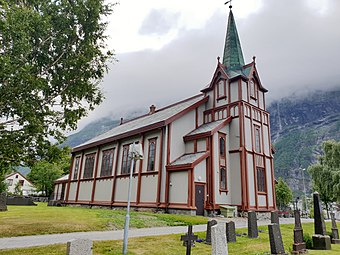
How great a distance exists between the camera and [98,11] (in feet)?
35.4

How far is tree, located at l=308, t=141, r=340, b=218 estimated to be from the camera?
30.3m

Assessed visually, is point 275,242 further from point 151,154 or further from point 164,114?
point 164,114

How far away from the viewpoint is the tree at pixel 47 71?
355 inches

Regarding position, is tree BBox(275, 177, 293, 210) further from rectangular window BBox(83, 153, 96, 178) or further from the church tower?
rectangular window BBox(83, 153, 96, 178)

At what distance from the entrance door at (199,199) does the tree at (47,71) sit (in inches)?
428

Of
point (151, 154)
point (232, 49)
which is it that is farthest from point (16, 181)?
point (232, 49)

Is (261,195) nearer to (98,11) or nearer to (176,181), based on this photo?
(176,181)

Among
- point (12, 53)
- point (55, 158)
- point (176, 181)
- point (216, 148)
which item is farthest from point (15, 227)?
point (216, 148)

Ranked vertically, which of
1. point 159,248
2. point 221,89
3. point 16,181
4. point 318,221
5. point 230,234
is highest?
point 221,89

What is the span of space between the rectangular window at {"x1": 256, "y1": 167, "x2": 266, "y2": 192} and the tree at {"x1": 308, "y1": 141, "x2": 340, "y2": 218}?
481 inches

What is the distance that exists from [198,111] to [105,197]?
12.1m

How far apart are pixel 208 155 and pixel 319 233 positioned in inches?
442

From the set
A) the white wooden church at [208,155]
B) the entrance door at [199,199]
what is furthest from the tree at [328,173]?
the entrance door at [199,199]

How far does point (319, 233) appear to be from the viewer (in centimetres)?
975
